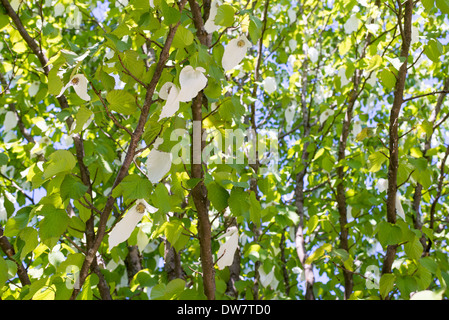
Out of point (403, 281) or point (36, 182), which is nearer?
point (36, 182)

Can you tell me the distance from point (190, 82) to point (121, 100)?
0.75 feet

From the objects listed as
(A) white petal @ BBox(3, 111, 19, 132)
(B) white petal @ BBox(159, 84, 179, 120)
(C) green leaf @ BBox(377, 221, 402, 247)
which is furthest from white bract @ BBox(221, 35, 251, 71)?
(A) white petal @ BBox(3, 111, 19, 132)

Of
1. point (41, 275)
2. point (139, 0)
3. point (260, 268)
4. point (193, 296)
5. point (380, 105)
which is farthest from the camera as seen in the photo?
point (380, 105)

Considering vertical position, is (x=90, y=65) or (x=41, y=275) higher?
(x=90, y=65)

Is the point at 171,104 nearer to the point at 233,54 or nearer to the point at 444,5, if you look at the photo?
the point at 233,54

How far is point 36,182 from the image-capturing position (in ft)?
4.50

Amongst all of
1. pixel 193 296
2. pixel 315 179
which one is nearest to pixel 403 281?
pixel 193 296

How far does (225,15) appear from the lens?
1.39 meters

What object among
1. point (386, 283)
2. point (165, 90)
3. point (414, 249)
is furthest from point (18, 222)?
point (414, 249)

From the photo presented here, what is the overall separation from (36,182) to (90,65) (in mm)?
2609

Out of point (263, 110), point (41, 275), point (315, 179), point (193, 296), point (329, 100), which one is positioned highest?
point (263, 110)

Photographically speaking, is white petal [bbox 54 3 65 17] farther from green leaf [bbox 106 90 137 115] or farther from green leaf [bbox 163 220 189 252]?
green leaf [bbox 163 220 189 252]

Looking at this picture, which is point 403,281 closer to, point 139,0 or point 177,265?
point 177,265

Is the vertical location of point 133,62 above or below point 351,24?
below
